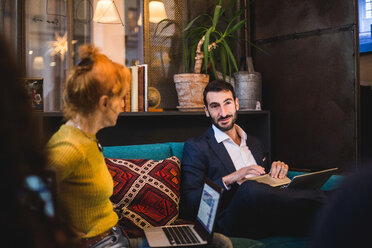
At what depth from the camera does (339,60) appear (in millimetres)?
2869

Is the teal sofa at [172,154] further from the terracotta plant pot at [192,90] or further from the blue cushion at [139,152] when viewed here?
the terracotta plant pot at [192,90]

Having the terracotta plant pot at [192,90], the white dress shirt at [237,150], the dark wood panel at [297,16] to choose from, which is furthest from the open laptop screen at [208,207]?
the dark wood panel at [297,16]

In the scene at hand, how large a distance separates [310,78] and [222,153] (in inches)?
45.2

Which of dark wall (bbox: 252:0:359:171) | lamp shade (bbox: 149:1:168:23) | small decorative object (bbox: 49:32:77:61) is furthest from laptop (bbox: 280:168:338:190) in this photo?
small decorative object (bbox: 49:32:77:61)

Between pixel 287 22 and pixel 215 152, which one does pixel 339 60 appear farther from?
pixel 215 152

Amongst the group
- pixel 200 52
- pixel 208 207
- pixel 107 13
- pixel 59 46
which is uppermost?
pixel 107 13

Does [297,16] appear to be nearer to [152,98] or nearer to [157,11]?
[157,11]

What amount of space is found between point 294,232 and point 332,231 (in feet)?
5.33

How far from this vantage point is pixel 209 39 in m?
3.08

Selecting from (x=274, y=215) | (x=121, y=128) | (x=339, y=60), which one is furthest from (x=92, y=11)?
(x=274, y=215)

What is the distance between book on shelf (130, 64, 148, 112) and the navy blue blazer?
399mm

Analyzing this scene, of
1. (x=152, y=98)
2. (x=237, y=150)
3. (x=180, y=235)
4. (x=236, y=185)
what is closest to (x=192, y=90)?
(x=152, y=98)

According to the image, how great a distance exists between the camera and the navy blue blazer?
7.13 ft

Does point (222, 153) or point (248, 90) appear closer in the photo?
point (222, 153)
